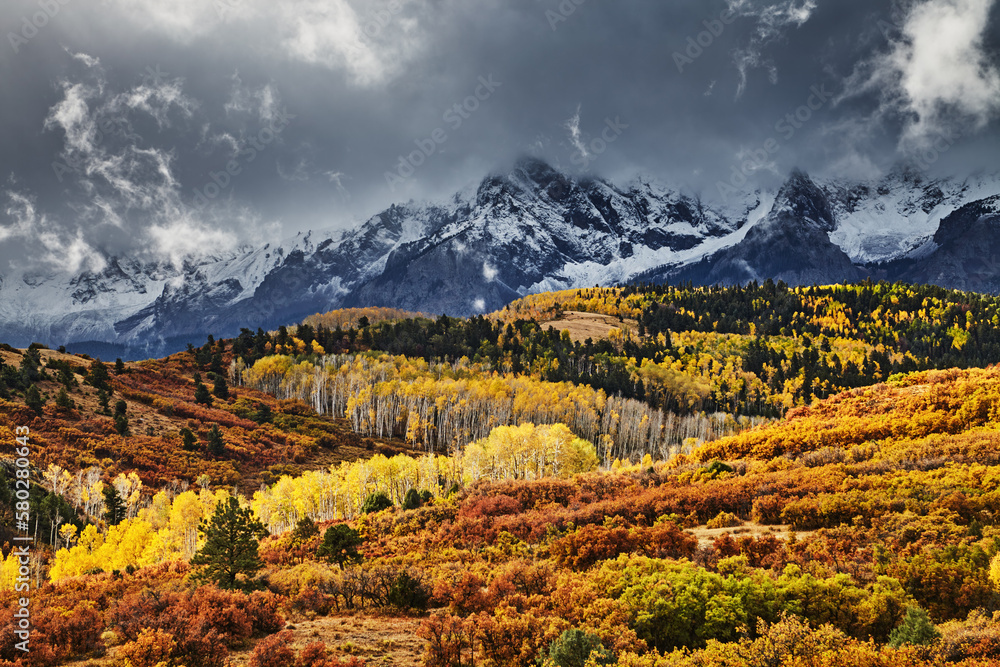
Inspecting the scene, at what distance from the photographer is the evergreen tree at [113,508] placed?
64562mm

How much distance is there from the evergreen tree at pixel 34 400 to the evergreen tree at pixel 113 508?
2999 centimetres

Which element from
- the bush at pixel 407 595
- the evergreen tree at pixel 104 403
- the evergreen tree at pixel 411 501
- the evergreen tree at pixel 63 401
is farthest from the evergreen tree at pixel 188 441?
the bush at pixel 407 595

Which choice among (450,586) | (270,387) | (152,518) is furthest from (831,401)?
(270,387)

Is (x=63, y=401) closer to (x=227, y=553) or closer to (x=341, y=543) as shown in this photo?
(x=227, y=553)

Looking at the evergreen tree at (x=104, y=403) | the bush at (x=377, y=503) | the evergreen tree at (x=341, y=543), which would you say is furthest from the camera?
the evergreen tree at (x=104, y=403)

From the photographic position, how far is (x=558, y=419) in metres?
137

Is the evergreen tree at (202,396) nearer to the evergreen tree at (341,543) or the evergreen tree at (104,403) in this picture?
the evergreen tree at (104,403)

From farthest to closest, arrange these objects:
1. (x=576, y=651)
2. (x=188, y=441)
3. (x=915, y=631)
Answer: (x=188, y=441), (x=576, y=651), (x=915, y=631)

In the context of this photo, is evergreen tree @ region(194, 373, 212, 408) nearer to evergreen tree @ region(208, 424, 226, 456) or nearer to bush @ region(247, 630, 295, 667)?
evergreen tree @ region(208, 424, 226, 456)

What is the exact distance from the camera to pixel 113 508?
64.9 m

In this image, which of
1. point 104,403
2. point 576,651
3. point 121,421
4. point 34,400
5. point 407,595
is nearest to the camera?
point 576,651

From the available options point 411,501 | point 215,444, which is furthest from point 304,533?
point 215,444

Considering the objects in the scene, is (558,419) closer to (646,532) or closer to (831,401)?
(831,401)

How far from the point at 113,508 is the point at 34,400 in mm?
34510
